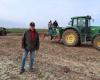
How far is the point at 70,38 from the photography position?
76.3ft

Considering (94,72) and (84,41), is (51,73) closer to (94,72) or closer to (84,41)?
(94,72)

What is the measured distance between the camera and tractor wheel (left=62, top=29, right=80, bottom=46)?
74.6 ft

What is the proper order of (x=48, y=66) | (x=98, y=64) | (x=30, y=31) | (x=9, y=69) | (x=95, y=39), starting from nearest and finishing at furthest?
(x=30, y=31) < (x=9, y=69) < (x=48, y=66) < (x=98, y=64) < (x=95, y=39)

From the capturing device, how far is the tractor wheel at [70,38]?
895 inches

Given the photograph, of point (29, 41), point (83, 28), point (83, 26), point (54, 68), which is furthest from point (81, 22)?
point (29, 41)

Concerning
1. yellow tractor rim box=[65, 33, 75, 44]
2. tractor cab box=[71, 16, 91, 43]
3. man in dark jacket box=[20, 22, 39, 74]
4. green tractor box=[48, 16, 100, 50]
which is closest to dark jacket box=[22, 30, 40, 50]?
man in dark jacket box=[20, 22, 39, 74]

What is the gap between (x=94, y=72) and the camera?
1283 centimetres

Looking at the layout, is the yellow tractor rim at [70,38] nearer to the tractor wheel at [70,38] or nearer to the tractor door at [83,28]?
the tractor wheel at [70,38]

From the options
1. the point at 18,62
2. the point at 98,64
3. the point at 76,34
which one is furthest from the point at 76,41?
the point at 18,62

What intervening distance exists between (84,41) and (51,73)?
1094 centimetres

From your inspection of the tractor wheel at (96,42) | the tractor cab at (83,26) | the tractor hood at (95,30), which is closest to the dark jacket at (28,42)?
the tractor wheel at (96,42)

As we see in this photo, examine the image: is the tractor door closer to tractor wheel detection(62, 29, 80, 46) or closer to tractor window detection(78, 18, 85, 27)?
tractor window detection(78, 18, 85, 27)

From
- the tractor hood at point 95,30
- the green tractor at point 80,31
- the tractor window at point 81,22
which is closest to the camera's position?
the tractor hood at point 95,30

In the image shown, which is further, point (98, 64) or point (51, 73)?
point (98, 64)
